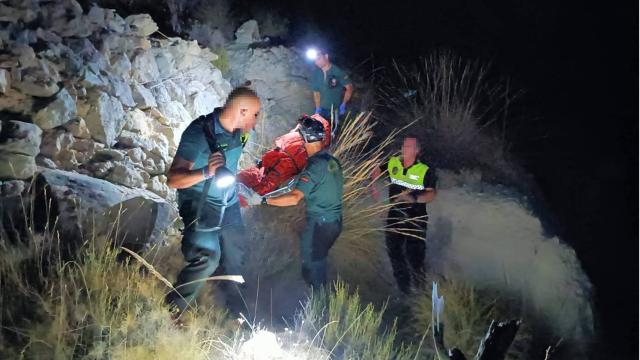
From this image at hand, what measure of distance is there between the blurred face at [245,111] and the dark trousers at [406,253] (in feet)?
7.58

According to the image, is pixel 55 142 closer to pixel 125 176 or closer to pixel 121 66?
pixel 125 176

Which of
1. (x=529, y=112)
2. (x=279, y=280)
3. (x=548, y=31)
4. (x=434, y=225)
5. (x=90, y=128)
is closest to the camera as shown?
(x=90, y=128)

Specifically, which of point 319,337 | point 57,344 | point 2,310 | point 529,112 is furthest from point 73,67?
point 529,112

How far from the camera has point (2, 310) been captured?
3160 mm

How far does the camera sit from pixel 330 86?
7.25 meters

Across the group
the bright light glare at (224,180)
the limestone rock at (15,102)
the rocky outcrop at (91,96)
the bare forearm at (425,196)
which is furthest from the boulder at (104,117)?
the bare forearm at (425,196)

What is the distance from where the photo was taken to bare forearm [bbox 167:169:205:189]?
3295 millimetres

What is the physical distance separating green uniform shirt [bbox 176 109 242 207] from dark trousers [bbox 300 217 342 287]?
2.79ft

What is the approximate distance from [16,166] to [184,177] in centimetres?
189

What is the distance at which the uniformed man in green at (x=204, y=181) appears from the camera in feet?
11.1

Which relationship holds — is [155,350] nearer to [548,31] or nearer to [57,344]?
[57,344]

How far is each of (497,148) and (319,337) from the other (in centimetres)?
463

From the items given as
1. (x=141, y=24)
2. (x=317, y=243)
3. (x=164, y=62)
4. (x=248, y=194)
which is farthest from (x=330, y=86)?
(x=317, y=243)

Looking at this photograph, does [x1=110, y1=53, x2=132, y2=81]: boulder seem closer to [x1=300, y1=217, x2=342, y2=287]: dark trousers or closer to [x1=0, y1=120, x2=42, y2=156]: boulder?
[x1=0, y1=120, x2=42, y2=156]: boulder
